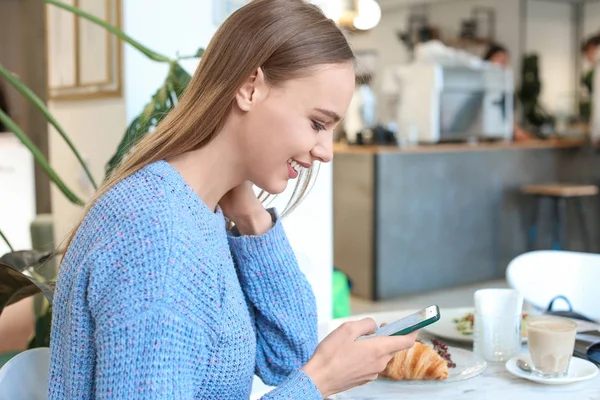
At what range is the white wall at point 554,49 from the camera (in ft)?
32.0

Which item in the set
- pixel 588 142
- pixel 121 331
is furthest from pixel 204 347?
pixel 588 142

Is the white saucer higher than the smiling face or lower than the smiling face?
lower

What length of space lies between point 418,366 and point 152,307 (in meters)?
0.56

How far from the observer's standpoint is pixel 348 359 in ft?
3.63

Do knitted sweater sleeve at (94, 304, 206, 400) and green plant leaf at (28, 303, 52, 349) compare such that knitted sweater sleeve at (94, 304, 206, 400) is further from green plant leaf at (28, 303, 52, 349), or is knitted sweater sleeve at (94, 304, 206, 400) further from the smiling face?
green plant leaf at (28, 303, 52, 349)

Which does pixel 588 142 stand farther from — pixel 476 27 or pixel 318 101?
pixel 318 101

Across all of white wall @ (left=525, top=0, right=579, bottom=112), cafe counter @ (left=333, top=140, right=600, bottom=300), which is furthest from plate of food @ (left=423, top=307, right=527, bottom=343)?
white wall @ (left=525, top=0, right=579, bottom=112)

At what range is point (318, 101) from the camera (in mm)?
1097

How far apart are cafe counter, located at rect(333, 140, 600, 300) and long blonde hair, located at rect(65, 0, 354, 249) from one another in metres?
3.86

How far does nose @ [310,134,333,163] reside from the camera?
1126 millimetres

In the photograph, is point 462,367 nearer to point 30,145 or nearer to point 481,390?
point 481,390

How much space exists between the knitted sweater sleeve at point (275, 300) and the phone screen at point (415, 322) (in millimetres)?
225

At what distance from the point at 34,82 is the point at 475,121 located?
3325mm

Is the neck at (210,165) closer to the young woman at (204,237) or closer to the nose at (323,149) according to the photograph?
the young woman at (204,237)
